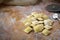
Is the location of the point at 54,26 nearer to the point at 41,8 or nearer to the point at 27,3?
the point at 41,8

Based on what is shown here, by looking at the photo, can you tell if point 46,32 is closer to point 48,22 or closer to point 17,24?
point 48,22

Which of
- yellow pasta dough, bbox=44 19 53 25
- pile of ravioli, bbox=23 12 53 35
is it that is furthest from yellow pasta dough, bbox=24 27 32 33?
yellow pasta dough, bbox=44 19 53 25

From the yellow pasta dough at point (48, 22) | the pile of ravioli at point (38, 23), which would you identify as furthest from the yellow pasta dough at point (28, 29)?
the yellow pasta dough at point (48, 22)

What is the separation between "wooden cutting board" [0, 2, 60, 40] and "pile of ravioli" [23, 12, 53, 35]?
3 cm

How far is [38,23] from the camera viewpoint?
1.05 meters

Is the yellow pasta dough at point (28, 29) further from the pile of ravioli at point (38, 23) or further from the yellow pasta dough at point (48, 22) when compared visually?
the yellow pasta dough at point (48, 22)

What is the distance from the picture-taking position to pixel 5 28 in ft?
3.40

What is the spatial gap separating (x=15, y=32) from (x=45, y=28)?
0.21 metres

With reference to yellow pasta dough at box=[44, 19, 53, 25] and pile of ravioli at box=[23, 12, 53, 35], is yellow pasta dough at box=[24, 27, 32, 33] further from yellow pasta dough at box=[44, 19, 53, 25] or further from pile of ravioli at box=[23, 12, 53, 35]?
yellow pasta dough at box=[44, 19, 53, 25]

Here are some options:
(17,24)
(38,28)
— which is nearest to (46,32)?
(38,28)

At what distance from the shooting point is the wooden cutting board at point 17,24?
972 millimetres

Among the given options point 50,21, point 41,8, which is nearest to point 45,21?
point 50,21

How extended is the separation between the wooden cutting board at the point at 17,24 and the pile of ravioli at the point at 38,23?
3 centimetres

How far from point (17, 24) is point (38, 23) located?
15cm
